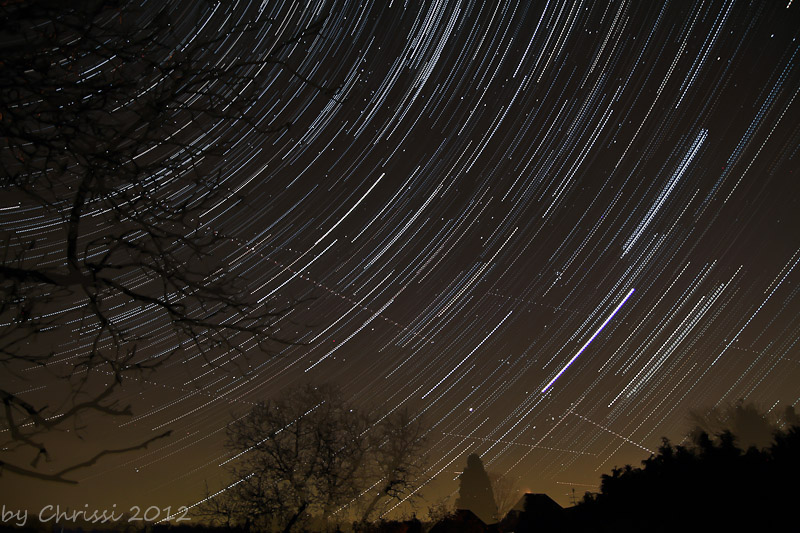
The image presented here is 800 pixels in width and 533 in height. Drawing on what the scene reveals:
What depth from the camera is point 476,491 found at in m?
56.9

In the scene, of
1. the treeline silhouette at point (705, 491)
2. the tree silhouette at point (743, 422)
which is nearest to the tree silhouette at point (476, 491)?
the tree silhouette at point (743, 422)

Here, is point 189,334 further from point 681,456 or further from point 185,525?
point 185,525

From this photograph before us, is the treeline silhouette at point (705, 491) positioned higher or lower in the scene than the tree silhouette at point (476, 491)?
lower

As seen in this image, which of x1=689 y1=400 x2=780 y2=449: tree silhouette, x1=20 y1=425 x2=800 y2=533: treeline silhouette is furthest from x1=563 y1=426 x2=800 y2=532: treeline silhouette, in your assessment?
x1=689 y1=400 x2=780 y2=449: tree silhouette

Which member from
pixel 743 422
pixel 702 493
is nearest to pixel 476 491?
pixel 743 422

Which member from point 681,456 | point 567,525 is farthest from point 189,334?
point 567,525

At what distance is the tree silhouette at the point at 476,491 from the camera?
54656 millimetres

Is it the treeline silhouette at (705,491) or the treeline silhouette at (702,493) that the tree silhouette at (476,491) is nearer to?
the treeline silhouette at (702,493)

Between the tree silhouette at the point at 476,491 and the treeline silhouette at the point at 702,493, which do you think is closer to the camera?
the treeline silhouette at the point at 702,493

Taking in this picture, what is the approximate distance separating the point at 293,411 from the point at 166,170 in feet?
61.6

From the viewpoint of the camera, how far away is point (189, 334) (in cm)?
250

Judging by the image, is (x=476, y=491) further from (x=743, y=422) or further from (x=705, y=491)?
(x=705, y=491)

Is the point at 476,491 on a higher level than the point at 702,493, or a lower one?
higher

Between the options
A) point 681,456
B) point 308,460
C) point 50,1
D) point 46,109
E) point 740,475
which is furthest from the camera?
point 308,460
